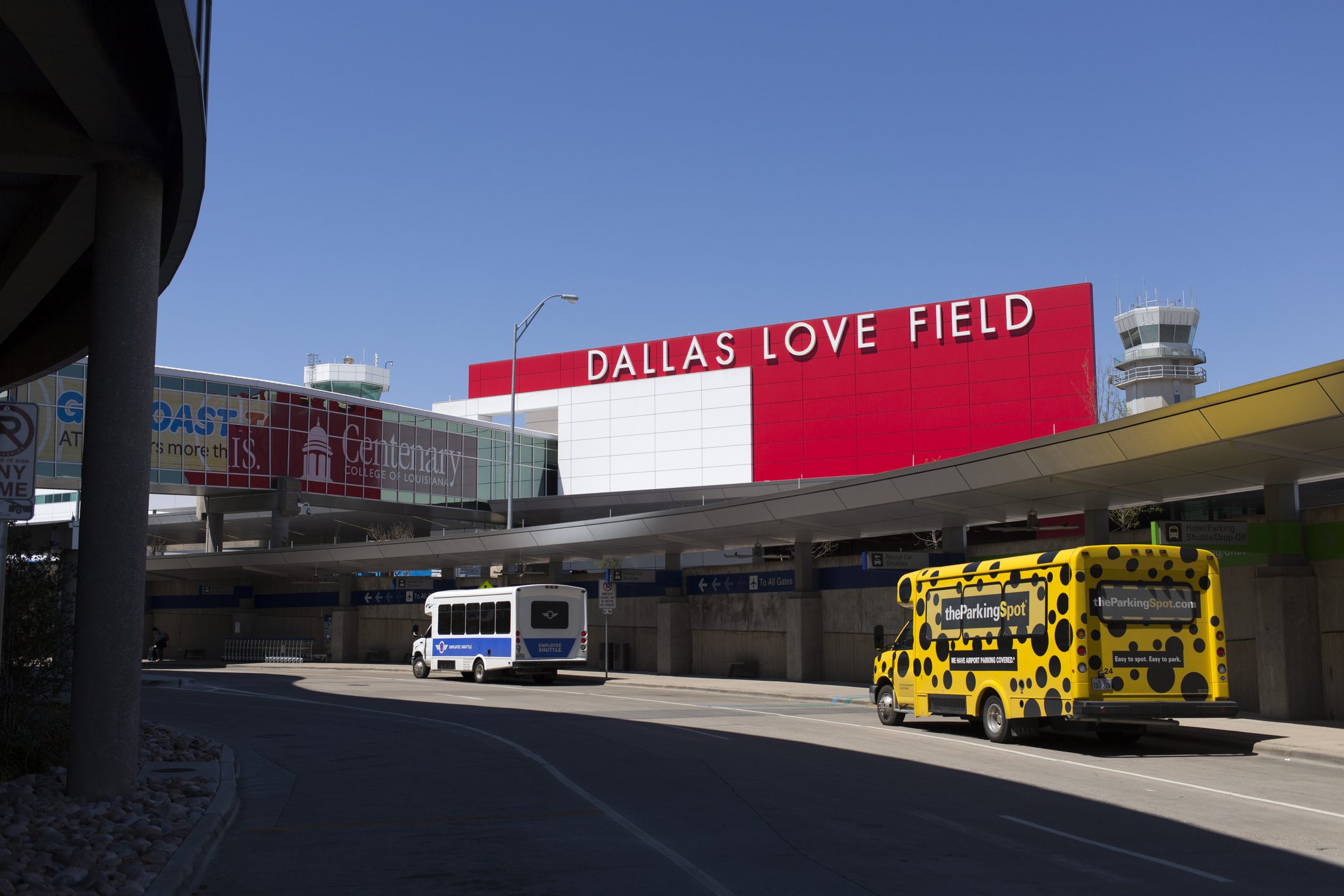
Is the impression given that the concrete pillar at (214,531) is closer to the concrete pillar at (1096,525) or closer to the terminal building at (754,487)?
the terminal building at (754,487)

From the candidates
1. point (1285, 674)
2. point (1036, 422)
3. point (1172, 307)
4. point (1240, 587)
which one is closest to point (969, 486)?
point (1240, 587)

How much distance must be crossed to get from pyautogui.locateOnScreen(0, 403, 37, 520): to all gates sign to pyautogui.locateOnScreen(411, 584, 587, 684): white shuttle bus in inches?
923

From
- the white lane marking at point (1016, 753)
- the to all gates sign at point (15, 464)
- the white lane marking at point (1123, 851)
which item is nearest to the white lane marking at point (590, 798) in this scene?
the white lane marking at point (1123, 851)

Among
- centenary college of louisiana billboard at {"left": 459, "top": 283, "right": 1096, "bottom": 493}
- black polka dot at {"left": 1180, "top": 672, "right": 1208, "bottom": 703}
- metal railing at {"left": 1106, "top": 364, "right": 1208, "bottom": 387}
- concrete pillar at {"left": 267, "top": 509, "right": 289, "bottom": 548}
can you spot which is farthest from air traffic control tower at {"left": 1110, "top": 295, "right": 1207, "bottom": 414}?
black polka dot at {"left": 1180, "top": 672, "right": 1208, "bottom": 703}

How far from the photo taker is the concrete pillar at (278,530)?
62.7 m

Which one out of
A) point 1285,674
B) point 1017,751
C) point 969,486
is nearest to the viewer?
point 1017,751

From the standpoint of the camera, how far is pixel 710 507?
3650 centimetres

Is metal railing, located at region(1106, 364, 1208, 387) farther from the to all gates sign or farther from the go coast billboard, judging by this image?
the to all gates sign

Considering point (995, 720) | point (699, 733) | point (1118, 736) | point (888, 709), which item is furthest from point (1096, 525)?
point (699, 733)

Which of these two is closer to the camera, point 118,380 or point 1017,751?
point 118,380

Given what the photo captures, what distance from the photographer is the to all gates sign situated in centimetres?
1238

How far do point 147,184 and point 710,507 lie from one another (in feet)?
81.9

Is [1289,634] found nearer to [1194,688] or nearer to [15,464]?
[1194,688]

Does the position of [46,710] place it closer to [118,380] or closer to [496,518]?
[118,380]
